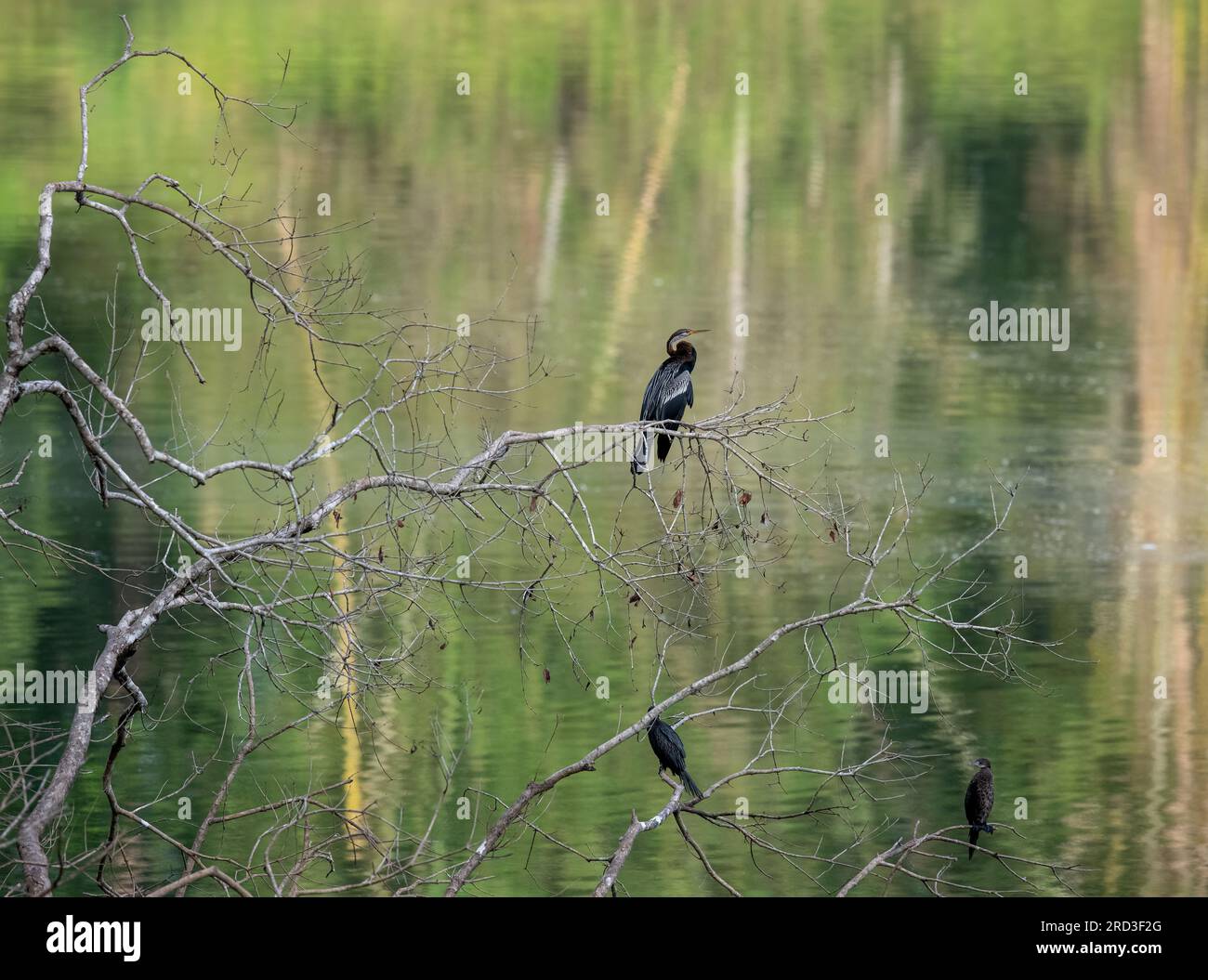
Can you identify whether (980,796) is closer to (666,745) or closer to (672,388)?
(666,745)

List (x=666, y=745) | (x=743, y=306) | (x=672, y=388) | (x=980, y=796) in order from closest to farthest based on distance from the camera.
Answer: (x=666, y=745), (x=672, y=388), (x=980, y=796), (x=743, y=306)

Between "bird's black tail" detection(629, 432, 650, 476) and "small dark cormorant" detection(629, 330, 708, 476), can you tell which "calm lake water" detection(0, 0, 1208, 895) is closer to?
"small dark cormorant" detection(629, 330, 708, 476)

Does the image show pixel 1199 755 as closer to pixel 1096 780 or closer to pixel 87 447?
pixel 1096 780

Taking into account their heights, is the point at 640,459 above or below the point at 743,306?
below

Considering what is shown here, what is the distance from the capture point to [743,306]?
2825 cm

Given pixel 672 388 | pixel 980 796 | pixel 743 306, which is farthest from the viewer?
pixel 743 306

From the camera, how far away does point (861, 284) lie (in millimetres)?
29125

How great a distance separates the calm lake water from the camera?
14.7m

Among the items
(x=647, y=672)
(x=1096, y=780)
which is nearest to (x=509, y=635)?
(x=647, y=672)

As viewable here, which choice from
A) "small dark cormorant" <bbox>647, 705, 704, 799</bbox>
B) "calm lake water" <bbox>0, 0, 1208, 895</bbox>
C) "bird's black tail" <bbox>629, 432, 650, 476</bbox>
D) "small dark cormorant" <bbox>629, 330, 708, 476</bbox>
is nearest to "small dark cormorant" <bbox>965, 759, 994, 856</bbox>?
"small dark cormorant" <bbox>647, 705, 704, 799</bbox>

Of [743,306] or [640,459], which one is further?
[743,306]

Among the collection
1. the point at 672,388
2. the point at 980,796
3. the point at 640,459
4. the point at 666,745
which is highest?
the point at 672,388

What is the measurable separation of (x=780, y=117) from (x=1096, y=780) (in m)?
19.8

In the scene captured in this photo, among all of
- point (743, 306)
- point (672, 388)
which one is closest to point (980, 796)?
point (672, 388)
